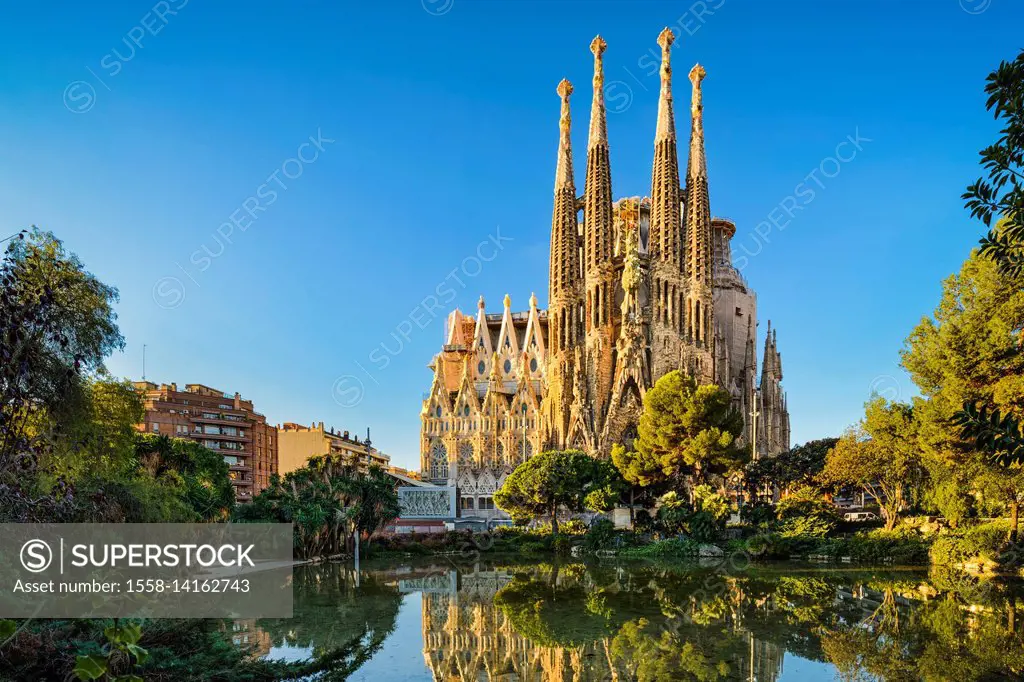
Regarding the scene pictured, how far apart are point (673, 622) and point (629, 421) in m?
41.5

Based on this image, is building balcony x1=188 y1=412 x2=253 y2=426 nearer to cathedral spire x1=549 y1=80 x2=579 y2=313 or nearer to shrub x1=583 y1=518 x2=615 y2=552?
cathedral spire x1=549 y1=80 x2=579 y2=313

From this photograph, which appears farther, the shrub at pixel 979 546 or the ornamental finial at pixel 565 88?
the ornamental finial at pixel 565 88

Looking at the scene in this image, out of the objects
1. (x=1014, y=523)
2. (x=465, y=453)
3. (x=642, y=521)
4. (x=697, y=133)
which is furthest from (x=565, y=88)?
(x=1014, y=523)

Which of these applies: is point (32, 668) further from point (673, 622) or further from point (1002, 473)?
point (1002, 473)

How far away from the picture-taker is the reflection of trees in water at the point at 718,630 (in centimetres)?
1202

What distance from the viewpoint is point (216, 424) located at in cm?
7544

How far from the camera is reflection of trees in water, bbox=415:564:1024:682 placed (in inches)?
473

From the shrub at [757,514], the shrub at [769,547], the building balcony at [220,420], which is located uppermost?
the building balcony at [220,420]

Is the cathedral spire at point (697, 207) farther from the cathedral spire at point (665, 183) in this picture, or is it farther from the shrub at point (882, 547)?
the shrub at point (882, 547)

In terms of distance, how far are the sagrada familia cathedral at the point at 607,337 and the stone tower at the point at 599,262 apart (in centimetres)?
10

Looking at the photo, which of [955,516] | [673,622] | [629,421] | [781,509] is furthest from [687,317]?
[673,622]

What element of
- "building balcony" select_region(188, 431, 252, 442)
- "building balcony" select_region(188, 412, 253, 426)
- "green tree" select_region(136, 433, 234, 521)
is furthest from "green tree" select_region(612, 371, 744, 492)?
"building balcony" select_region(188, 412, 253, 426)

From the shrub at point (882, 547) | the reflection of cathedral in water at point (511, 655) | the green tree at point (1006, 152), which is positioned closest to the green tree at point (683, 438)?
the shrub at point (882, 547)

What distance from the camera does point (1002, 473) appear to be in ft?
73.9
